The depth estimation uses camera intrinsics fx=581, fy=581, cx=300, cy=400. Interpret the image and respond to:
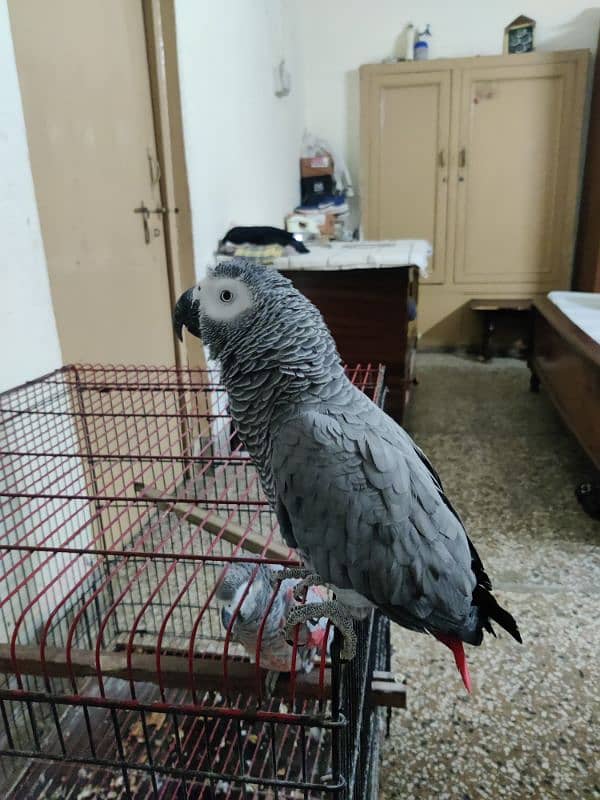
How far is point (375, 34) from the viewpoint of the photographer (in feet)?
13.1

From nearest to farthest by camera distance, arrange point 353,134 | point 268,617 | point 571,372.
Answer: point 268,617 → point 571,372 → point 353,134

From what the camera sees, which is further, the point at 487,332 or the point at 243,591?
the point at 487,332

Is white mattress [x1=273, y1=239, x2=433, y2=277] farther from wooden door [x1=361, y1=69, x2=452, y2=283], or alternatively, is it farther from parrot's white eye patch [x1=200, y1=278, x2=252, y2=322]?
parrot's white eye patch [x1=200, y1=278, x2=252, y2=322]

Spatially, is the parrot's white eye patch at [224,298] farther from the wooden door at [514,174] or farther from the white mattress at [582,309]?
the wooden door at [514,174]

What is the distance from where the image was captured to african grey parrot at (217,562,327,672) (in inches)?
33.5

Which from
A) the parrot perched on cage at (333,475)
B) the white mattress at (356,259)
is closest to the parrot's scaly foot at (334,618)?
the parrot perched on cage at (333,475)

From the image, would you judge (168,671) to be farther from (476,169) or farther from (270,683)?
(476,169)

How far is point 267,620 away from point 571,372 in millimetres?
1932

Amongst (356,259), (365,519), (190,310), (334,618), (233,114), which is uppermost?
(233,114)

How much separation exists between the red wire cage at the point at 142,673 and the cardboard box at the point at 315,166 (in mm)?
2867

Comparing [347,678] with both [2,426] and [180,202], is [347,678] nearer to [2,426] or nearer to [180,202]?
[2,426]

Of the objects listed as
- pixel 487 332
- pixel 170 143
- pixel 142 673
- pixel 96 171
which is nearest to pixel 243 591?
pixel 142 673

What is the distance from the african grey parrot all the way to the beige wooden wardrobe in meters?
3.58

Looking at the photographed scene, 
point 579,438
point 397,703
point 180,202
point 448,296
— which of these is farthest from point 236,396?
point 448,296
